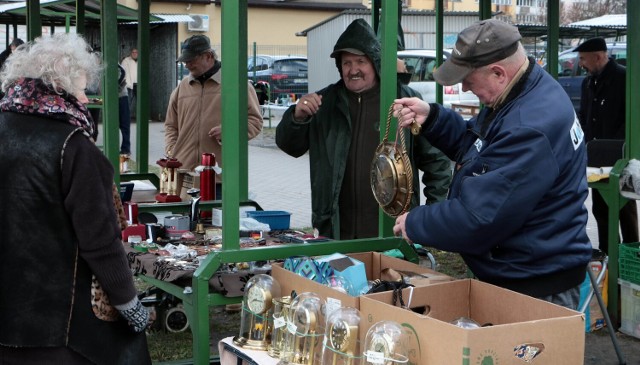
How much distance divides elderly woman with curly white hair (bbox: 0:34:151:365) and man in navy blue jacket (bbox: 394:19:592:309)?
997 mm

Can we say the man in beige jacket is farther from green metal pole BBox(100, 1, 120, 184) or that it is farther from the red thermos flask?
the red thermos flask

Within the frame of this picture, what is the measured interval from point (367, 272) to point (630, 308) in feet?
9.06

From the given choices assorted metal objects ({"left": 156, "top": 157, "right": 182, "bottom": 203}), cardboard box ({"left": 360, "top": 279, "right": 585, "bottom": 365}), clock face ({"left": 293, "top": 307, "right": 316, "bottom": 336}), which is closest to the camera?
cardboard box ({"left": 360, "top": 279, "right": 585, "bottom": 365})

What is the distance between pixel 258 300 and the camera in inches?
125

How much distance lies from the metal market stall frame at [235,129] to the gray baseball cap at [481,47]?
61 centimetres

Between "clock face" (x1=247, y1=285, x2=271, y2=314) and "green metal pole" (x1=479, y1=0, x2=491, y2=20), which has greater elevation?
"green metal pole" (x1=479, y1=0, x2=491, y2=20)

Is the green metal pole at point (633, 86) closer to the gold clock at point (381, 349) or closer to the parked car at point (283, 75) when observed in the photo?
the gold clock at point (381, 349)

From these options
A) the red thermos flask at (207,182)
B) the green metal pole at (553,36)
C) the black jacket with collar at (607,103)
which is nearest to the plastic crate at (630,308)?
the black jacket with collar at (607,103)

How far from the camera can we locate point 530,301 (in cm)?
278

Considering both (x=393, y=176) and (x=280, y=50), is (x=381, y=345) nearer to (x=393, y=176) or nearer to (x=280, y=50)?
(x=393, y=176)

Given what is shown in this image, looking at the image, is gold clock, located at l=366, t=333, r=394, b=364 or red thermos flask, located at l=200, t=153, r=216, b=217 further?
red thermos flask, located at l=200, t=153, r=216, b=217

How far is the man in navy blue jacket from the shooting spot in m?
2.77

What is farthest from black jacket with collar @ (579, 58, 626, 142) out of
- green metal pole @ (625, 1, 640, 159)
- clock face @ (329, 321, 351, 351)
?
clock face @ (329, 321, 351, 351)

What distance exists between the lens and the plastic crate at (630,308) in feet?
18.4
